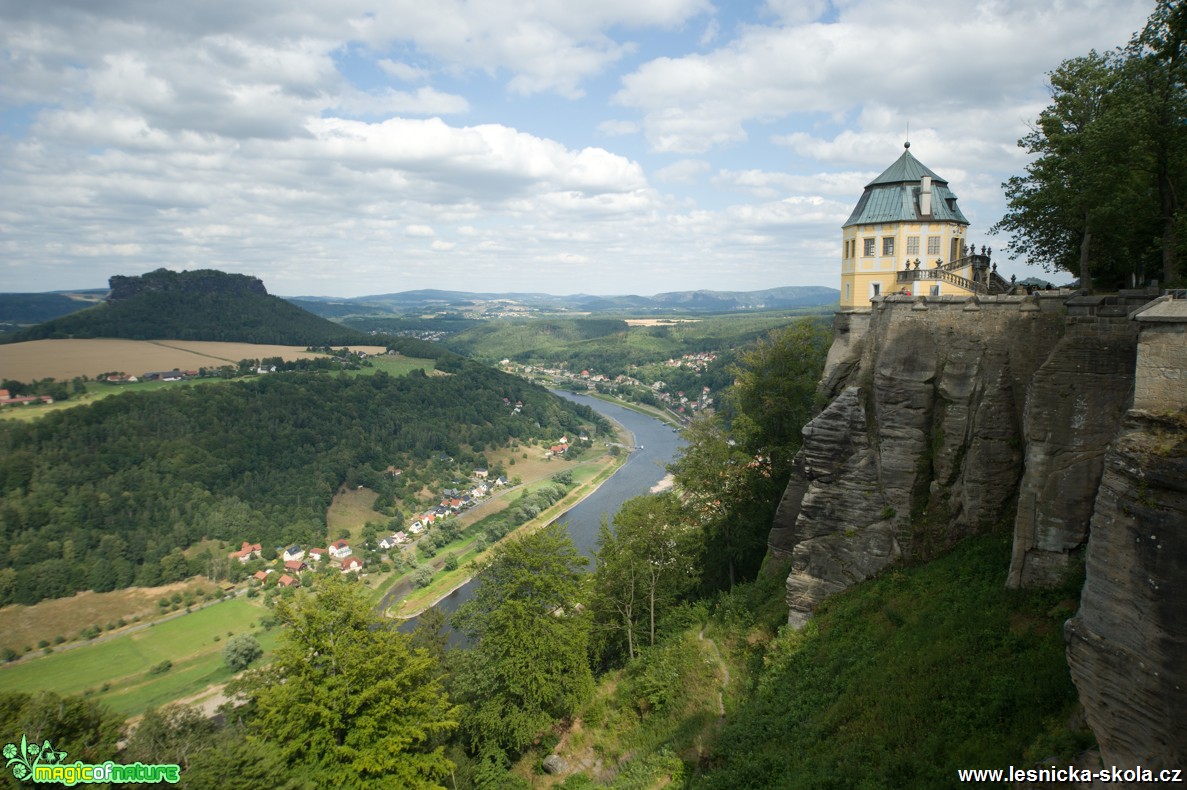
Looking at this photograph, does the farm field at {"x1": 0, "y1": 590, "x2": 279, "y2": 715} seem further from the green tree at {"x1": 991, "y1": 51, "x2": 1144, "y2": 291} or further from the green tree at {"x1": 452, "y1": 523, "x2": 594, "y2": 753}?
the green tree at {"x1": 991, "y1": 51, "x2": 1144, "y2": 291}

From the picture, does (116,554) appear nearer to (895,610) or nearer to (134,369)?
(134,369)

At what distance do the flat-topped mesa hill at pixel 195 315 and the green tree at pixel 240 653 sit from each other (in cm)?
12361

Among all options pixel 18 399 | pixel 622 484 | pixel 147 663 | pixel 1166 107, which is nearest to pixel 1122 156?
pixel 1166 107

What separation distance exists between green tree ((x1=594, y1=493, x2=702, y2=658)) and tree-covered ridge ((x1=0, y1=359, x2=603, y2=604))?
59.8 meters

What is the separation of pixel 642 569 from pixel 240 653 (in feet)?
129

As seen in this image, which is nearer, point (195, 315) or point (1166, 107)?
point (1166, 107)

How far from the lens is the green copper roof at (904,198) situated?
22578mm

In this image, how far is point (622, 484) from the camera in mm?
84688

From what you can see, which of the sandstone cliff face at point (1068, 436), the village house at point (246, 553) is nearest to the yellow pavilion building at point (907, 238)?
the sandstone cliff face at point (1068, 436)

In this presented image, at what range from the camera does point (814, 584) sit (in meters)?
17.7

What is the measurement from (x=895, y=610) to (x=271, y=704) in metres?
16.1

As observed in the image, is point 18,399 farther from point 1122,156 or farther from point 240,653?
point 1122,156

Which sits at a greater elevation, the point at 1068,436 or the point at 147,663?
the point at 1068,436

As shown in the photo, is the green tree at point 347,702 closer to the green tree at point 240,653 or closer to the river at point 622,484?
the river at point 622,484
